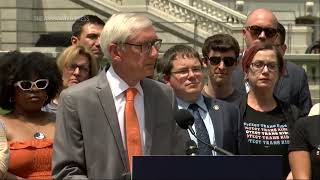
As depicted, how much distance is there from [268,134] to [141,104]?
5.25 ft

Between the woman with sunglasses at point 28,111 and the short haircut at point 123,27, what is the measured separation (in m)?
1.17

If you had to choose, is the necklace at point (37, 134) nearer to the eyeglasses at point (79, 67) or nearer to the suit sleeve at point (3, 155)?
the suit sleeve at point (3, 155)

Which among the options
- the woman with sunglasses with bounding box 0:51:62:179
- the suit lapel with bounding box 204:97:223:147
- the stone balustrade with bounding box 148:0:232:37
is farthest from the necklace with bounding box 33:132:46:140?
the stone balustrade with bounding box 148:0:232:37

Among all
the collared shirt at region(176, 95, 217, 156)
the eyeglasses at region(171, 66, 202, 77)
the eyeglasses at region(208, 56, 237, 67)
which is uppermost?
the eyeglasses at region(208, 56, 237, 67)

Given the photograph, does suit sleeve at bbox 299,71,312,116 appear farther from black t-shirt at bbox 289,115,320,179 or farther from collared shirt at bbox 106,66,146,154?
collared shirt at bbox 106,66,146,154

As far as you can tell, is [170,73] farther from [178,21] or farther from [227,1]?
[227,1]

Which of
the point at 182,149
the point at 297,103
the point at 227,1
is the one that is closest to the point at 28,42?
the point at 227,1

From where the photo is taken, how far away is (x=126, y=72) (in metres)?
5.34

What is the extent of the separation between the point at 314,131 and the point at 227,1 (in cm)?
2786

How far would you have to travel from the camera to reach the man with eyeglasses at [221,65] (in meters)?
7.41

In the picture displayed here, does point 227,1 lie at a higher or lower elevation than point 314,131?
higher

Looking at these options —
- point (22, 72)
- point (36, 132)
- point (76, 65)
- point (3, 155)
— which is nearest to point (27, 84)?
point (22, 72)

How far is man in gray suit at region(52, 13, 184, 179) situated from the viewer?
520 centimetres

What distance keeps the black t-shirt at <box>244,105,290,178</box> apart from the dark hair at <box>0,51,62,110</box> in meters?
1.51
